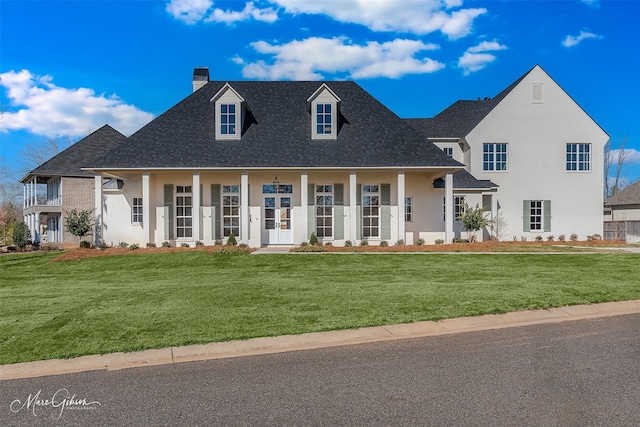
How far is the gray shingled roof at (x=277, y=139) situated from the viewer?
66.0 ft

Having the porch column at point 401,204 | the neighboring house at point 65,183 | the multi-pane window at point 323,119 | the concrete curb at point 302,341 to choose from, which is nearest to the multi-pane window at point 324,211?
the multi-pane window at point 323,119

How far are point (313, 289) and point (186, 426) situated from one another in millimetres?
6274

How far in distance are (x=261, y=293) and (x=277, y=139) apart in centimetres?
1287

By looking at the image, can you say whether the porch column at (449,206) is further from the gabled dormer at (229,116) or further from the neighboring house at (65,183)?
the neighboring house at (65,183)

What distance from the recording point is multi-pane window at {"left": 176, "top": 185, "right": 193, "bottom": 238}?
840 inches

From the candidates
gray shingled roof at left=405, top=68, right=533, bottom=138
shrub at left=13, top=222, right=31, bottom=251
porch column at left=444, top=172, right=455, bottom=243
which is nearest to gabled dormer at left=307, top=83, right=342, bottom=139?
porch column at left=444, top=172, right=455, bottom=243

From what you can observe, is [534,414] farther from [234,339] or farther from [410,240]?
[410,240]

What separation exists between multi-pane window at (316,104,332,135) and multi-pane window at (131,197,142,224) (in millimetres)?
8992

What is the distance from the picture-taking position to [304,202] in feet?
65.2

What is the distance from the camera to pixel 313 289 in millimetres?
10109

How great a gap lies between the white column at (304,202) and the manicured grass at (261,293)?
157 inches
